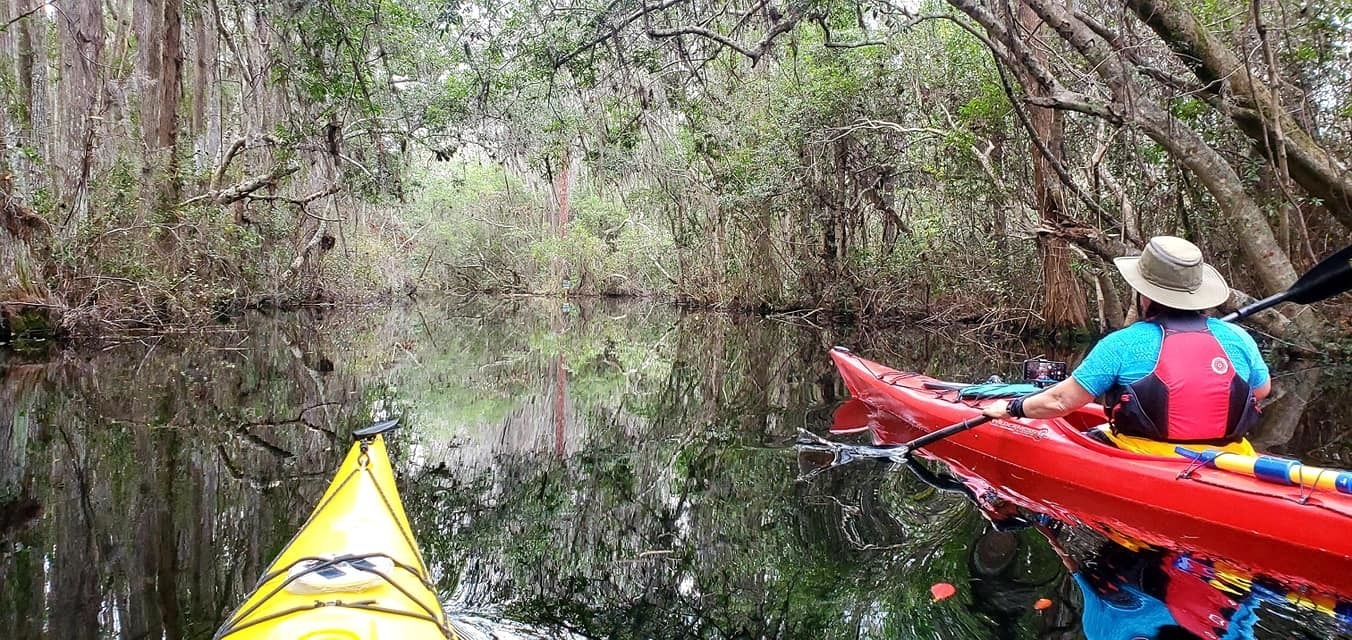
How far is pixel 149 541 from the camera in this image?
295cm

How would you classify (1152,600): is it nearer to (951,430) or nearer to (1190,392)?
(1190,392)

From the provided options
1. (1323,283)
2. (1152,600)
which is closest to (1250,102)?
(1323,283)

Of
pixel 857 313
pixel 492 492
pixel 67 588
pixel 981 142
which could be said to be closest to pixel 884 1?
pixel 981 142

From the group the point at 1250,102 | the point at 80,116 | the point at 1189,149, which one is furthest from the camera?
the point at 80,116

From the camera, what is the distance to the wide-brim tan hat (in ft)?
10.2

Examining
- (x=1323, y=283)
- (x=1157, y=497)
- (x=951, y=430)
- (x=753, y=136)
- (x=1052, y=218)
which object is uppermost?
(x=753, y=136)

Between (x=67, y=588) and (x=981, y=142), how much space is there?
10714 mm

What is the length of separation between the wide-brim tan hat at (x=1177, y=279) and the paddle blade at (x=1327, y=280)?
1246 mm

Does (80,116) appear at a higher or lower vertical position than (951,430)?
higher

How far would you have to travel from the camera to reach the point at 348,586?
172 centimetres

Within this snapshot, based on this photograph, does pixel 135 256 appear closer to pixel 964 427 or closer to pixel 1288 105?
pixel 964 427

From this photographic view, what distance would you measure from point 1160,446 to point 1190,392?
1.07 ft

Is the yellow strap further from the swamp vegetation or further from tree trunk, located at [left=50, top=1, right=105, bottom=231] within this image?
tree trunk, located at [left=50, top=1, right=105, bottom=231]

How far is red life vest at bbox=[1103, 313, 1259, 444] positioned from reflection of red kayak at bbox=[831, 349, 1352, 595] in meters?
0.17
